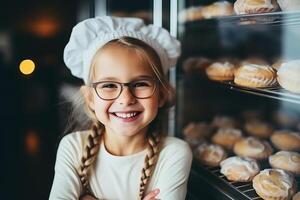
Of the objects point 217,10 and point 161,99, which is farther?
point 217,10

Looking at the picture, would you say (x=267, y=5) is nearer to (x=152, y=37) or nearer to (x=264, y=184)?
(x=152, y=37)

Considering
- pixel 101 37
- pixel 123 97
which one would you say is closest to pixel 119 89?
pixel 123 97

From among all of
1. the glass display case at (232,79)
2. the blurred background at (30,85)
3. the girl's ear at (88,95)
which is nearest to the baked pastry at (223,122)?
the glass display case at (232,79)

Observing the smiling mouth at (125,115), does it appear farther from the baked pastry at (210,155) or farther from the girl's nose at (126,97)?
the baked pastry at (210,155)

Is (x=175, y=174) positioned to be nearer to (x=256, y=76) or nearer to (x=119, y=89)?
(x=119, y=89)

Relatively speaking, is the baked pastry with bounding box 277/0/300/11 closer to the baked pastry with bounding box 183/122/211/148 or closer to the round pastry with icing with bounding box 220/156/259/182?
the round pastry with icing with bounding box 220/156/259/182

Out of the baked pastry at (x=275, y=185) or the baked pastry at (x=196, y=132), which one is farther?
the baked pastry at (x=196, y=132)

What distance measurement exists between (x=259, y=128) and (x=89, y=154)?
2.37 feet

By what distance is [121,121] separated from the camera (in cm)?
107

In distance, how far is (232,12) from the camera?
50.9 inches

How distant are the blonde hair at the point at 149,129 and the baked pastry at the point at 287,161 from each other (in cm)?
39

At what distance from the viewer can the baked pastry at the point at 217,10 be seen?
131cm

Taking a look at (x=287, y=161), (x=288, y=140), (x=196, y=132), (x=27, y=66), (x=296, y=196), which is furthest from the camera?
(x=196, y=132)

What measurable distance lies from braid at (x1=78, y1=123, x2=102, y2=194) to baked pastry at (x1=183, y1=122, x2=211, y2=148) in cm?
49
